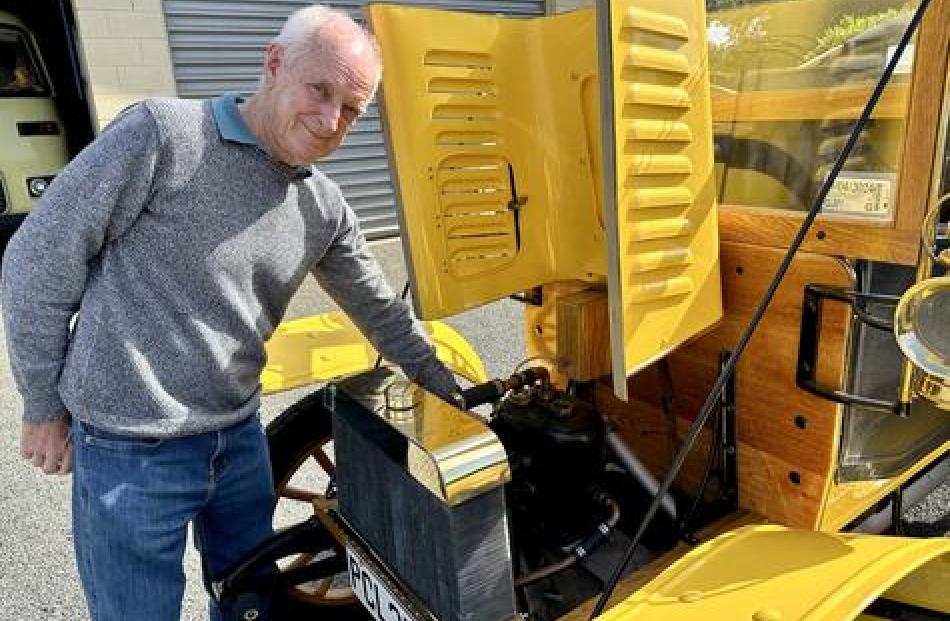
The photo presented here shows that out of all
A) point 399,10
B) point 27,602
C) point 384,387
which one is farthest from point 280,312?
point 27,602

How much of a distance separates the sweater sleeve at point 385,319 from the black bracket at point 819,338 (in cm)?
85

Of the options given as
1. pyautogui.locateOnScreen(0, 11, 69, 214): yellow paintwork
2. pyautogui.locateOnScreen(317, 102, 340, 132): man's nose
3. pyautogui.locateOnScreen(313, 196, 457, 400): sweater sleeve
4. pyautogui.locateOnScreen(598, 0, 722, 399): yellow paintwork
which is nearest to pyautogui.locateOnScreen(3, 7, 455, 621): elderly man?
pyautogui.locateOnScreen(317, 102, 340, 132): man's nose

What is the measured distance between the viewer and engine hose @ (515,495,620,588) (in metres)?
1.67

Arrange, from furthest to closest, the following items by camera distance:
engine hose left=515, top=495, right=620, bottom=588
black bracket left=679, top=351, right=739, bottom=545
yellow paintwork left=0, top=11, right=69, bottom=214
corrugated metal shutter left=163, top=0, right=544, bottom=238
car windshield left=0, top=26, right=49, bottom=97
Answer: car windshield left=0, top=26, right=49, bottom=97, yellow paintwork left=0, top=11, right=69, bottom=214, corrugated metal shutter left=163, top=0, right=544, bottom=238, black bracket left=679, top=351, right=739, bottom=545, engine hose left=515, top=495, right=620, bottom=588

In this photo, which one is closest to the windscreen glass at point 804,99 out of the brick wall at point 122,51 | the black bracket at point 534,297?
the black bracket at point 534,297

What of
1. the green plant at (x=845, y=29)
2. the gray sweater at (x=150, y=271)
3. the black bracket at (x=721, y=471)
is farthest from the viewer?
the black bracket at (x=721, y=471)

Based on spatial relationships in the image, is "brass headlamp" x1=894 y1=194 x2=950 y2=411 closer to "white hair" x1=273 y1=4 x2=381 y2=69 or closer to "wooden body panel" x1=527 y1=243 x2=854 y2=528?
"wooden body panel" x1=527 y1=243 x2=854 y2=528

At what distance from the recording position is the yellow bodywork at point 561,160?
4.69 ft

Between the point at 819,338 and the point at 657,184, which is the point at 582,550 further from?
the point at 657,184

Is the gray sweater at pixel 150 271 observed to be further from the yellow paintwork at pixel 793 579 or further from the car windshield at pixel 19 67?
Result: the car windshield at pixel 19 67

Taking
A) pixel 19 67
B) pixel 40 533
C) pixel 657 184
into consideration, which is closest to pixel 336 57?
pixel 657 184

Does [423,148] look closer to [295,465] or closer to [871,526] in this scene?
[295,465]

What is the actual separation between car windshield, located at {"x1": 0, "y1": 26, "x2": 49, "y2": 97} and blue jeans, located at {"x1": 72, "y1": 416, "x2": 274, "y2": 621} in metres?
6.13

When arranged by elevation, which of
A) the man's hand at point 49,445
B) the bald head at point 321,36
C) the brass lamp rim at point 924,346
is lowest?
the man's hand at point 49,445
